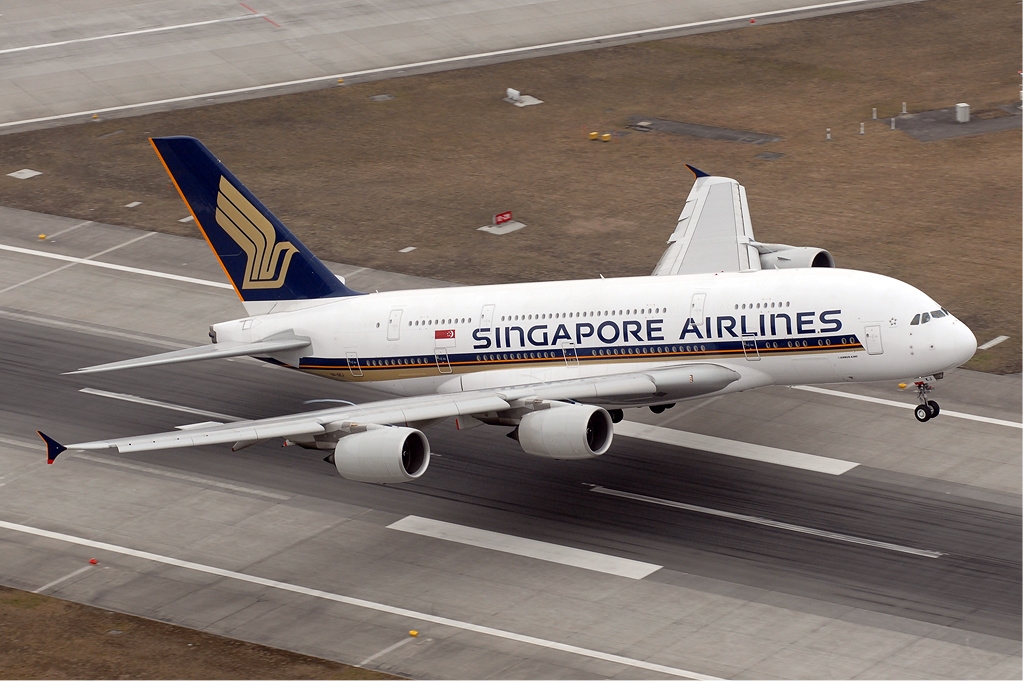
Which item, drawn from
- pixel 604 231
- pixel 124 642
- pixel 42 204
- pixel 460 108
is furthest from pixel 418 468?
pixel 460 108

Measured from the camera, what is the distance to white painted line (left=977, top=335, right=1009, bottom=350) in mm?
60031

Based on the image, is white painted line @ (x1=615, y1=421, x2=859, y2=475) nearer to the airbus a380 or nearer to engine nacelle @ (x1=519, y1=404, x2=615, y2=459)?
the airbus a380

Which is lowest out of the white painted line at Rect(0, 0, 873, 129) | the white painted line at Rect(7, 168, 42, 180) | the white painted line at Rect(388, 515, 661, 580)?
the white painted line at Rect(388, 515, 661, 580)

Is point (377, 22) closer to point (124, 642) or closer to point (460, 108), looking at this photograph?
point (460, 108)

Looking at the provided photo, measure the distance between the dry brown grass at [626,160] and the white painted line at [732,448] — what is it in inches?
409

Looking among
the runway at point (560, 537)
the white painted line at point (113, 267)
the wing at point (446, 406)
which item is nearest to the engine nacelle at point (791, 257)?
the runway at point (560, 537)

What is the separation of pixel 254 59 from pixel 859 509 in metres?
60.9

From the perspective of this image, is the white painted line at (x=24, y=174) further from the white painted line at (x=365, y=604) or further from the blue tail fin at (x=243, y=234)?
the white painted line at (x=365, y=604)

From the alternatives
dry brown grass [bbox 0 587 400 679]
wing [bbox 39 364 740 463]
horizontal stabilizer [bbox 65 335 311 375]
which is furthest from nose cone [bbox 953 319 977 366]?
horizontal stabilizer [bbox 65 335 311 375]

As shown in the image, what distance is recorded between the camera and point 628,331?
50.2 m

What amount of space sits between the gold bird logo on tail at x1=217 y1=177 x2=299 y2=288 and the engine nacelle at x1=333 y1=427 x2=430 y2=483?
11254mm

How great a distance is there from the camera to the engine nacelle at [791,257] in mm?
56219

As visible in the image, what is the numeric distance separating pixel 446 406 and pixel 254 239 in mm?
11594

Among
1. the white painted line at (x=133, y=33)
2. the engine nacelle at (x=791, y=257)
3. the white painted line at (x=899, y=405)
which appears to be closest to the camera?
the white painted line at (x=899, y=405)
